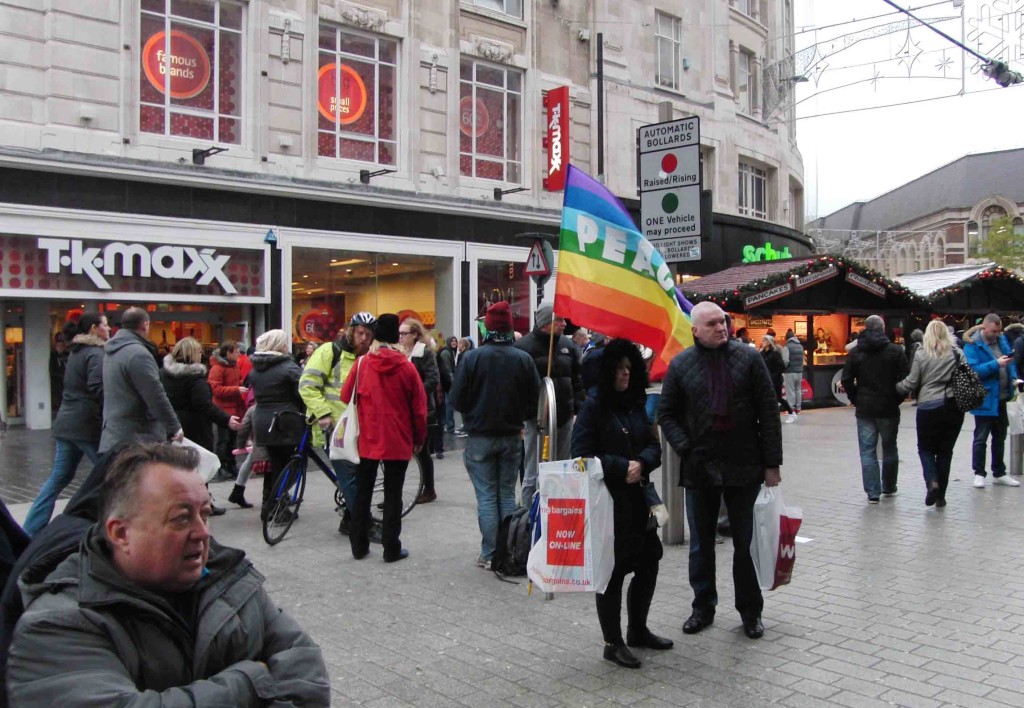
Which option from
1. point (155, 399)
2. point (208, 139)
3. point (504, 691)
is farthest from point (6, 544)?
point (208, 139)

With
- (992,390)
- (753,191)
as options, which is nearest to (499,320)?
(992,390)

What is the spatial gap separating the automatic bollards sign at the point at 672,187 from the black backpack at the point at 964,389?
329 centimetres

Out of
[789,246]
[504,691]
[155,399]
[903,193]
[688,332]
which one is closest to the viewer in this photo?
[504,691]

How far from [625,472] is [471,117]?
18093mm

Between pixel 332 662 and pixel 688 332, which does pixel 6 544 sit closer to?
pixel 332 662

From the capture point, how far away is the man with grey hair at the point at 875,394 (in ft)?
29.5

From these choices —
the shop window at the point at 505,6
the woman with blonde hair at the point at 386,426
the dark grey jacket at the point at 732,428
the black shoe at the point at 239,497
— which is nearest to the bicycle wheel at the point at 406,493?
the woman with blonde hair at the point at 386,426

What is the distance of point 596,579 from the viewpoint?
181 inches

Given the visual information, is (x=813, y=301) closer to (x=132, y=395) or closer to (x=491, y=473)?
(x=491, y=473)

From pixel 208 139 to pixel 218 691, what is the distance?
17.1 meters

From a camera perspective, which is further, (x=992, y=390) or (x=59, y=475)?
(x=992, y=390)

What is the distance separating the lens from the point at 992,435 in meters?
10.0

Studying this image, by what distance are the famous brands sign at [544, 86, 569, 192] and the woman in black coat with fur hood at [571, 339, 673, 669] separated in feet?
59.4

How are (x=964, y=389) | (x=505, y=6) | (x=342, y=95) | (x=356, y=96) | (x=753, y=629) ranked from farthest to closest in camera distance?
(x=505, y=6) < (x=356, y=96) < (x=342, y=95) < (x=964, y=389) < (x=753, y=629)
